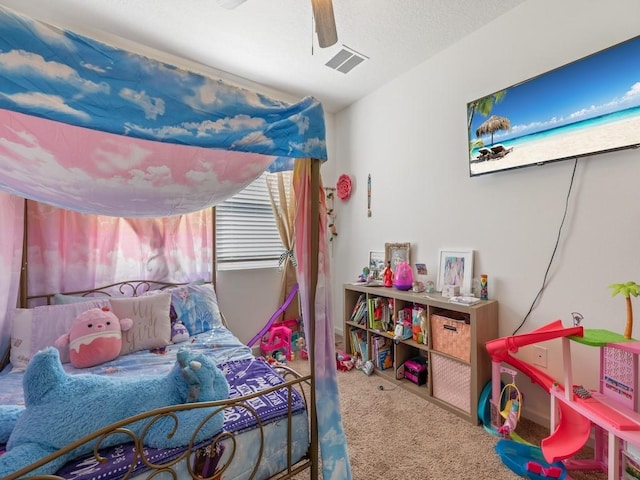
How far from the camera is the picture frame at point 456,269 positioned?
2.28m

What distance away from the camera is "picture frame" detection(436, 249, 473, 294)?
2281 mm

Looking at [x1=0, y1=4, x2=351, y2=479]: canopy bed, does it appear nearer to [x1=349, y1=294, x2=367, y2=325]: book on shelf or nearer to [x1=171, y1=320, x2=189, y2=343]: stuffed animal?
[x1=171, y1=320, x2=189, y2=343]: stuffed animal

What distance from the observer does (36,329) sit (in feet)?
5.87

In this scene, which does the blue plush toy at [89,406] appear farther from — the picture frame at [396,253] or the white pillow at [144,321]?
the picture frame at [396,253]

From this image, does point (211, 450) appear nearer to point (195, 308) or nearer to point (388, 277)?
point (195, 308)

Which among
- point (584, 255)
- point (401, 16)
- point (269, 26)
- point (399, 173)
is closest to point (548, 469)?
point (584, 255)

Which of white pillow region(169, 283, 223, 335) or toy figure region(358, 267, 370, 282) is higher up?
toy figure region(358, 267, 370, 282)

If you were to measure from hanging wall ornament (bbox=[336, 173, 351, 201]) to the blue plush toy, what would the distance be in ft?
8.76

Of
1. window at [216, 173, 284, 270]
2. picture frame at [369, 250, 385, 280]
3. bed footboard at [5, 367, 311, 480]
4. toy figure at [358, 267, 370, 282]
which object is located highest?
window at [216, 173, 284, 270]

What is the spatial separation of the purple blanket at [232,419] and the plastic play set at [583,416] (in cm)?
127

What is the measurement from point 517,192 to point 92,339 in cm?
290

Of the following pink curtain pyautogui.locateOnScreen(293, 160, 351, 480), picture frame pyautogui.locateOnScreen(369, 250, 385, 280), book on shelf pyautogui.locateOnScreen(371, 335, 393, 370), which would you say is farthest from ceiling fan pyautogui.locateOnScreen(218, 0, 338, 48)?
book on shelf pyautogui.locateOnScreen(371, 335, 393, 370)

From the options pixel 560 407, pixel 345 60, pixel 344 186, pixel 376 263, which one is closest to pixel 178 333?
pixel 376 263

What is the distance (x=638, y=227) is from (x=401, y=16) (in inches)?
77.3
